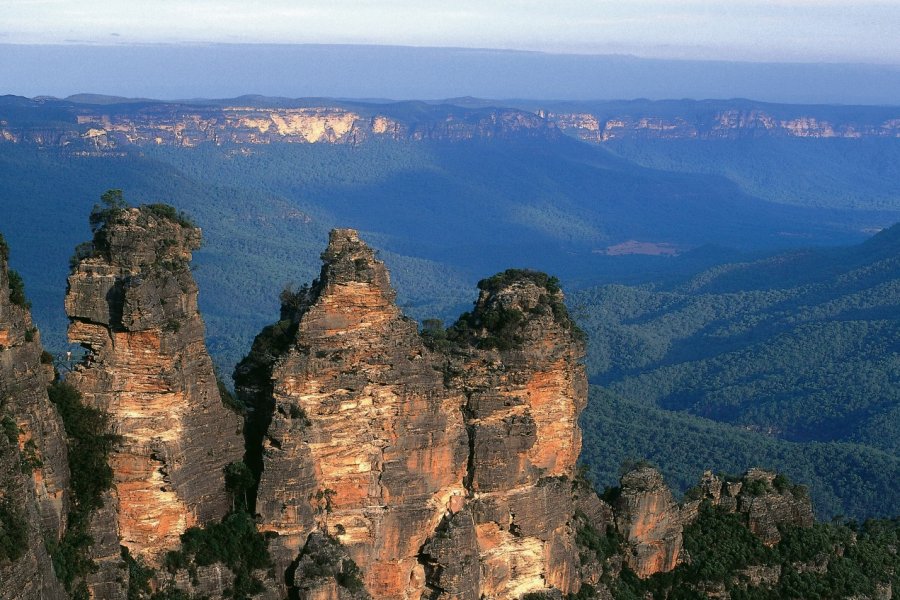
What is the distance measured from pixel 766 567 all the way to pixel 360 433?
15.3 m

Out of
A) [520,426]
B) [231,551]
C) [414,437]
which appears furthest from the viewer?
[520,426]

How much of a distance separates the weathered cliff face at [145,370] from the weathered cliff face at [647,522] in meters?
13.8

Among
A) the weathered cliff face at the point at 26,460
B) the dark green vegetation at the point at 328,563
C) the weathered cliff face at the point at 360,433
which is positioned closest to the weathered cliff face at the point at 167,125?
the weathered cliff face at the point at 360,433

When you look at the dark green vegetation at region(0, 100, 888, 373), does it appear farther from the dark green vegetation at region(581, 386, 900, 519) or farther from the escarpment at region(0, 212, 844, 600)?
the escarpment at region(0, 212, 844, 600)

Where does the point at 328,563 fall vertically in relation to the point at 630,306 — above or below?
above

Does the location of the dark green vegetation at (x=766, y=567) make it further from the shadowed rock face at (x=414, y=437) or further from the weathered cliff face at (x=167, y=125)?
the weathered cliff face at (x=167, y=125)

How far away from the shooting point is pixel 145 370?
25.1m

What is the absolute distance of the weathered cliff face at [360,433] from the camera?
26766mm

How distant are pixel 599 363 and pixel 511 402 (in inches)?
3096

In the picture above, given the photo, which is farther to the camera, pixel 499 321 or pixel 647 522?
pixel 647 522

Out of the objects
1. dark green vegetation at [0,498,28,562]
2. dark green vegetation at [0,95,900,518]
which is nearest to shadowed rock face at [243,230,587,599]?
dark green vegetation at [0,95,900,518]

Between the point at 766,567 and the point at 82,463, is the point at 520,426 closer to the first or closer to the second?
the point at 82,463

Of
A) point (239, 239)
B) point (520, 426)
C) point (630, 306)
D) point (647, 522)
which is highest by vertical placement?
point (520, 426)

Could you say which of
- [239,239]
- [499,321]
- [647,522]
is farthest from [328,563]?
[239,239]
